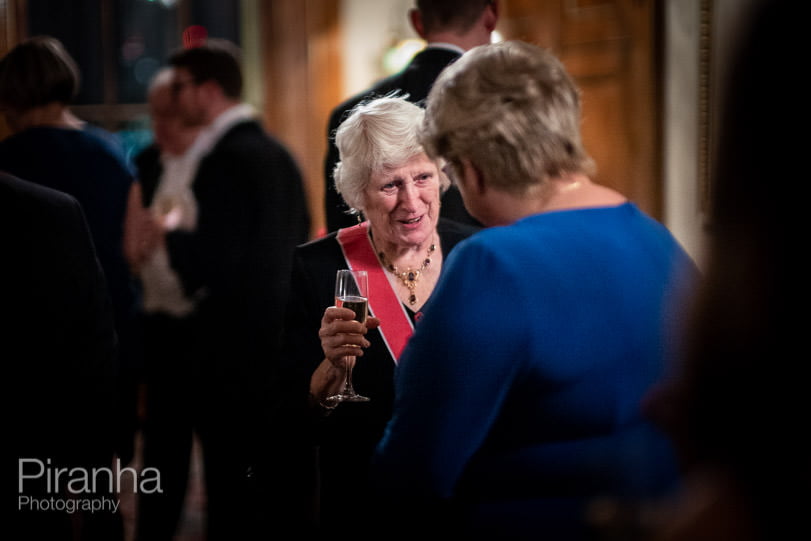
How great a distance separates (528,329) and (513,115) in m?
0.25

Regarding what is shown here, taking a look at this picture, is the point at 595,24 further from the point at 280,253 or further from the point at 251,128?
the point at 280,253

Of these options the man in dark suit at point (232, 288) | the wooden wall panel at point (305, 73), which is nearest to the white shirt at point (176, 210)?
the man in dark suit at point (232, 288)

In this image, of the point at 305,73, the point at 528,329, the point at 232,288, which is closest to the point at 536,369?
the point at 528,329

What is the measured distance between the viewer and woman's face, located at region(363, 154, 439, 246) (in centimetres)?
135

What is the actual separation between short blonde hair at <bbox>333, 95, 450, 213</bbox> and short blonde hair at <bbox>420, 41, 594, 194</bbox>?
29 cm

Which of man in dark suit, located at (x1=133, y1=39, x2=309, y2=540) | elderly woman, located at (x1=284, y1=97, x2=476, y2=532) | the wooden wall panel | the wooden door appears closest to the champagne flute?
elderly woman, located at (x1=284, y1=97, x2=476, y2=532)

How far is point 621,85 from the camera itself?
10.2 ft

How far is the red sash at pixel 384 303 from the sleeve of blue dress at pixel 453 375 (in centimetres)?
27

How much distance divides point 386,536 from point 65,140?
90cm

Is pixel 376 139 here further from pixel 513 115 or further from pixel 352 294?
pixel 513 115

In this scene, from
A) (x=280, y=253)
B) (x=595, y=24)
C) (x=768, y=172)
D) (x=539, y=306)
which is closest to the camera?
(x=768, y=172)

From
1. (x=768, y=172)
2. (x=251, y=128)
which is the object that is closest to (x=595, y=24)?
(x=251, y=128)

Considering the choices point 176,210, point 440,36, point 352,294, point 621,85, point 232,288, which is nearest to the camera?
point 352,294

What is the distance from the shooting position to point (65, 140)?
1555mm
